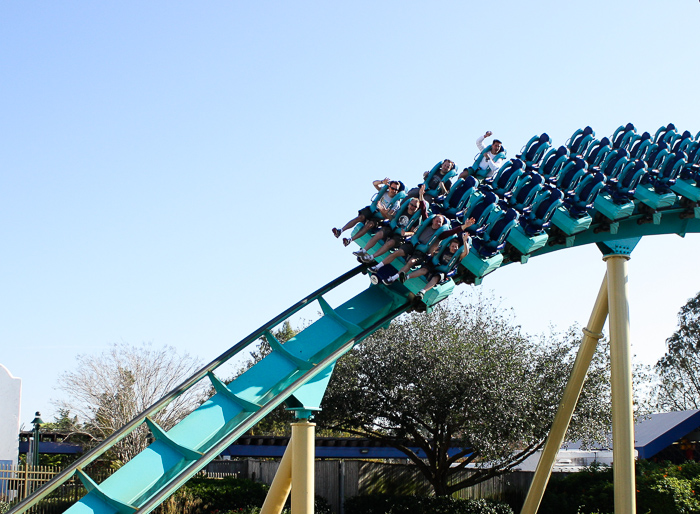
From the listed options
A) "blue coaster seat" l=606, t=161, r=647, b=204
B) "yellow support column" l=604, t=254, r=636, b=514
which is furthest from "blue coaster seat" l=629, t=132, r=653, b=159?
"yellow support column" l=604, t=254, r=636, b=514

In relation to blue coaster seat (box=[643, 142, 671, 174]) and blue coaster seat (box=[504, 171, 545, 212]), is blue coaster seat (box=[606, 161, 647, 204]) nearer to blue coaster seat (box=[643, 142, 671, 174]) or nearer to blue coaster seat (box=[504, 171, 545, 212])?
blue coaster seat (box=[643, 142, 671, 174])

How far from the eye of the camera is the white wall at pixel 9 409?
43.9 ft

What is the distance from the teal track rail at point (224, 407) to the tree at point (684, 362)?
3234 cm

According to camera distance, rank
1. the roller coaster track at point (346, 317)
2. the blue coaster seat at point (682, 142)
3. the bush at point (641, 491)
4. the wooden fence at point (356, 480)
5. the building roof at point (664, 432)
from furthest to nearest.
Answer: the building roof at point (664, 432)
the wooden fence at point (356, 480)
the bush at point (641, 491)
the blue coaster seat at point (682, 142)
the roller coaster track at point (346, 317)

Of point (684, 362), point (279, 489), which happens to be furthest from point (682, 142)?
point (684, 362)

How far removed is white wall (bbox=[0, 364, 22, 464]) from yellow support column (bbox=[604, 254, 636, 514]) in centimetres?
1039

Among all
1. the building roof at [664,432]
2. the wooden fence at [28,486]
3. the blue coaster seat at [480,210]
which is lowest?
the building roof at [664,432]

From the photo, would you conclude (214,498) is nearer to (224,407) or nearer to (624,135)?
(224,407)

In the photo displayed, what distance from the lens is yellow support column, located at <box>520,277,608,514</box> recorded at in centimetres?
1020

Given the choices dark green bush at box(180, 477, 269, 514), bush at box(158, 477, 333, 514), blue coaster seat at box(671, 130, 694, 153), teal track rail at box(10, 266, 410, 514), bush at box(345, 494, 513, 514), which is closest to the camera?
teal track rail at box(10, 266, 410, 514)

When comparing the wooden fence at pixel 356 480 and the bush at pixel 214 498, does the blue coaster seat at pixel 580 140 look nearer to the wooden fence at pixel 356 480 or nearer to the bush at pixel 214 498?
the bush at pixel 214 498

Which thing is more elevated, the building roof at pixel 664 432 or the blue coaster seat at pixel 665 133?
the blue coaster seat at pixel 665 133

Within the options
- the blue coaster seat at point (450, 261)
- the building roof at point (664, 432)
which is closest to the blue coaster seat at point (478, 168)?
the blue coaster seat at point (450, 261)

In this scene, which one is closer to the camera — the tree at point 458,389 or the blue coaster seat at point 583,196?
the blue coaster seat at point 583,196
